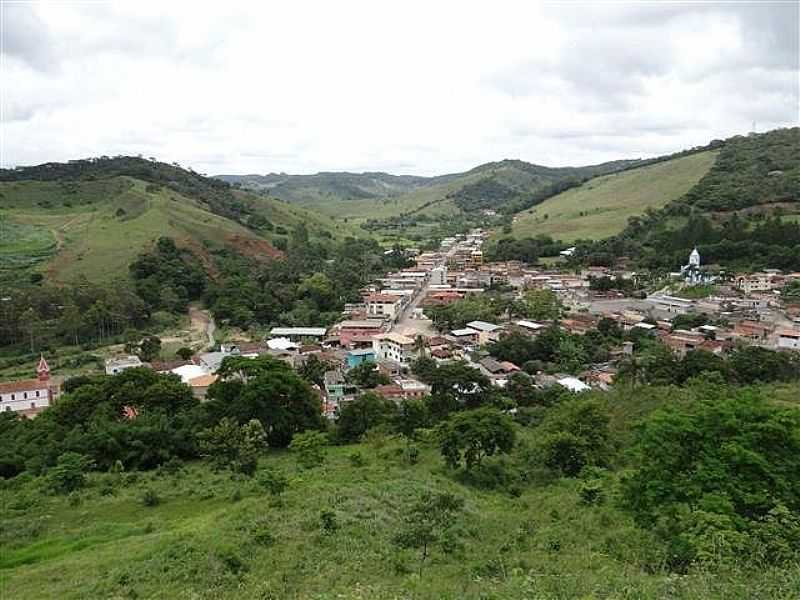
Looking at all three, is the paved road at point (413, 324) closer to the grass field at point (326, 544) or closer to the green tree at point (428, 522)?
the grass field at point (326, 544)

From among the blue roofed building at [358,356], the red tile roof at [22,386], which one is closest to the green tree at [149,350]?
the red tile roof at [22,386]

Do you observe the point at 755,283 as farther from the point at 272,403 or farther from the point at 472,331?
the point at 272,403

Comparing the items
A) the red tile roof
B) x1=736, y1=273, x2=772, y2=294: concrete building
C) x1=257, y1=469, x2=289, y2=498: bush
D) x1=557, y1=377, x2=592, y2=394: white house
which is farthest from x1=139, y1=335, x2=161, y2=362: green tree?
x1=736, y1=273, x2=772, y2=294: concrete building

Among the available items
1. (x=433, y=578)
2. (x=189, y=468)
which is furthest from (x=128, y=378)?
(x=433, y=578)

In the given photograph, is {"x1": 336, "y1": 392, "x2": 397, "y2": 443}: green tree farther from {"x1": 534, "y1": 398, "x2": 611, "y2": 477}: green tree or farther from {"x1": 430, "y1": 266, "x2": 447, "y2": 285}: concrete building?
{"x1": 430, "y1": 266, "x2": 447, "y2": 285}: concrete building

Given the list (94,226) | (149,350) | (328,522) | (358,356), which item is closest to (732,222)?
(358,356)
